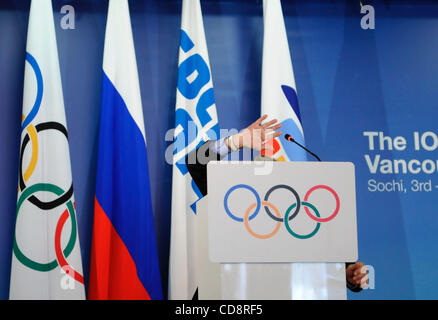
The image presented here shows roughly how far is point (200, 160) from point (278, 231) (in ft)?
3.34

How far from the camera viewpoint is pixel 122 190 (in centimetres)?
313

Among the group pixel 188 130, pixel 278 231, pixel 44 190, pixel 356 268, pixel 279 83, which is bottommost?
pixel 356 268

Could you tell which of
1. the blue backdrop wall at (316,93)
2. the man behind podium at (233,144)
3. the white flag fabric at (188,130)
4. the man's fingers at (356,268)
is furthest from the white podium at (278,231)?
the blue backdrop wall at (316,93)

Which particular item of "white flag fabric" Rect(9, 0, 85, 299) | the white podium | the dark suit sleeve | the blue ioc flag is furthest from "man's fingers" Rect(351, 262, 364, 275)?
"white flag fabric" Rect(9, 0, 85, 299)

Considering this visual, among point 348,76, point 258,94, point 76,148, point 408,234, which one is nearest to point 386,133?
point 348,76

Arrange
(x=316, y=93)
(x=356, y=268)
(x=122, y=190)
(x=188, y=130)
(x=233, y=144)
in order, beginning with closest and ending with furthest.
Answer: (x=356, y=268)
(x=233, y=144)
(x=122, y=190)
(x=188, y=130)
(x=316, y=93)

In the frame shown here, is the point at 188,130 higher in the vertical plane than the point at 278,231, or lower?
higher

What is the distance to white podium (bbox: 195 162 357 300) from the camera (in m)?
1.60

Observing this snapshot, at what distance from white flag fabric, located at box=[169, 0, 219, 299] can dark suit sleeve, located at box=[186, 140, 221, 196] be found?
1.74 feet

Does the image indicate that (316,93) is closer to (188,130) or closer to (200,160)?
(188,130)

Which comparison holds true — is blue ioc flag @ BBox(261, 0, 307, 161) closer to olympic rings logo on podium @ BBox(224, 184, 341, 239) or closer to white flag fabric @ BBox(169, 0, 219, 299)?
white flag fabric @ BBox(169, 0, 219, 299)

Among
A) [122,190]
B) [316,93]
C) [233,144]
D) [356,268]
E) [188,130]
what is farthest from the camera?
[316,93]

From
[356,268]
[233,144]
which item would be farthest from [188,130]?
[356,268]

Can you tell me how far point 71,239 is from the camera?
3031 millimetres
